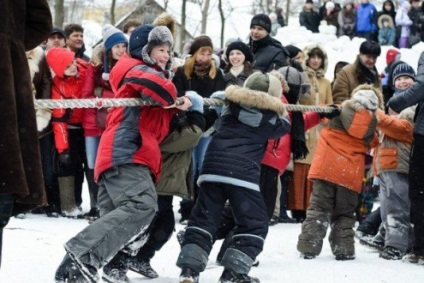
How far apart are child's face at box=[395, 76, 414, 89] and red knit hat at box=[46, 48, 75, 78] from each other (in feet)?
10.8

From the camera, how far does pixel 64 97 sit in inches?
349

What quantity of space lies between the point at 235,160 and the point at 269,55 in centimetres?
350

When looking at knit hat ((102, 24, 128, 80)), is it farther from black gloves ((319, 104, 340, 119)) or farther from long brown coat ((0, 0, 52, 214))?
long brown coat ((0, 0, 52, 214))

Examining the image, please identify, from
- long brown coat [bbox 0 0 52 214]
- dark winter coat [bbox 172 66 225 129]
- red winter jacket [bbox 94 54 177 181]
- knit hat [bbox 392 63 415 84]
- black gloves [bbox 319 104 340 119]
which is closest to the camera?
long brown coat [bbox 0 0 52 214]

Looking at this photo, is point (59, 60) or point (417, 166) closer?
point (417, 166)

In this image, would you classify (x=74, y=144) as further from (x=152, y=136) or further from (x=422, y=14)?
(x=422, y=14)

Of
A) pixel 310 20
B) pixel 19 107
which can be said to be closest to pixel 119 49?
pixel 19 107

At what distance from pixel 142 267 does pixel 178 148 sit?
2.73 feet

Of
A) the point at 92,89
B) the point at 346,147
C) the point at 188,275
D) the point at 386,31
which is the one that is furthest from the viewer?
the point at 386,31

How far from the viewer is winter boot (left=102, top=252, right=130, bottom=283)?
5.56 m

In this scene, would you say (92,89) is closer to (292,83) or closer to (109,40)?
(109,40)

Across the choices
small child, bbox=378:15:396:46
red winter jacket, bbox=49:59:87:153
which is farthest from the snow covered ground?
small child, bbox=378:15:396:46

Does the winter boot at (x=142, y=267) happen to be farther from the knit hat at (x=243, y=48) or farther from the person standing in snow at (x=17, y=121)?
the knit hat at (x=243, y=48)

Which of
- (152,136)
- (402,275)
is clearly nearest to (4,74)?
(152,136)
